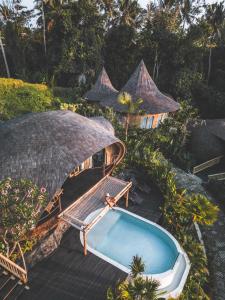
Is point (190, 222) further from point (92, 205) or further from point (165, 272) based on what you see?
point (92, 205)

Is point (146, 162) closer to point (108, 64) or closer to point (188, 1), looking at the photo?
point (108, 64)

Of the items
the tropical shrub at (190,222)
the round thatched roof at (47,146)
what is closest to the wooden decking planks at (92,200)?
the round thatched roof at (47,146)

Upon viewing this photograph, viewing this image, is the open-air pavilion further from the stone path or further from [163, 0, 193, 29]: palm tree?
[163, 0, 193, 29]: palm tree

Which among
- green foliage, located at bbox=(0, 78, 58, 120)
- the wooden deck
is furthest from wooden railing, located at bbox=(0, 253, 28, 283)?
green foliage, located at bbox=(0, 78, 58, 120)

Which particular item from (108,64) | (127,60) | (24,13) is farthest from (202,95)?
(24,13)

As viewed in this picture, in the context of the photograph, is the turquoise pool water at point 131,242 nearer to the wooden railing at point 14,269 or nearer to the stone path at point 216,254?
the stone path at point 216,254

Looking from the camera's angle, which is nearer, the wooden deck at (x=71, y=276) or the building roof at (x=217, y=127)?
the wooden deck at (x=71, y=276)
